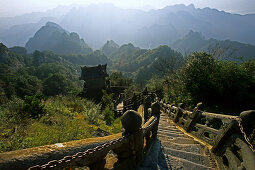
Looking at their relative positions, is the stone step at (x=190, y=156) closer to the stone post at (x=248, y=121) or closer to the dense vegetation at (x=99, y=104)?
the stone post at (x=248, y=121)

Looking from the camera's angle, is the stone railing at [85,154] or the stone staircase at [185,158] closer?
the stone railing at [85,154]

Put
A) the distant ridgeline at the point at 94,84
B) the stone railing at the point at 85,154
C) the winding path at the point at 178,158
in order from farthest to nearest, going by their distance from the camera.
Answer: the distant ridgeline at the point at 94,84 → the winding path at the point at 178,158 → the stone railing at the point at 85,154

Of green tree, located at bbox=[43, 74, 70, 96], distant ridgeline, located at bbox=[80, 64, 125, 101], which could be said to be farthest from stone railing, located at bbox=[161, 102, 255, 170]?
green tree, located at bbox=[43, 74, 70, 96]

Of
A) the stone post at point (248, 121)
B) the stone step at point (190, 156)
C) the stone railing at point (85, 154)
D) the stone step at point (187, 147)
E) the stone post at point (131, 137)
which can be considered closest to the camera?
the stone railing at point (85, 154)

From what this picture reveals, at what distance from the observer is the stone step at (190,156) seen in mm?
3426

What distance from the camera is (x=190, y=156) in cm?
355

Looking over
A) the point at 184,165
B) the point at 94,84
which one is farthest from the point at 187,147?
the point at 94,84

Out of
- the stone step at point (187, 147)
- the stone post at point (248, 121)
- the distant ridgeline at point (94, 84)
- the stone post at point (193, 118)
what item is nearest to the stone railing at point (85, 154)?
the stone step at point (187, 147)

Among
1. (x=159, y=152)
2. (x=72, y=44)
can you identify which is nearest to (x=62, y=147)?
(x=159, y=152)

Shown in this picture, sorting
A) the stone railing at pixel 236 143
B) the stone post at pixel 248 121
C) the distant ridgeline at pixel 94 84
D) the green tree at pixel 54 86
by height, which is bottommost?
the green tree at pixel 54 86

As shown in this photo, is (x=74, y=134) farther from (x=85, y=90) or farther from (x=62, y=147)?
(x=85, y=90)

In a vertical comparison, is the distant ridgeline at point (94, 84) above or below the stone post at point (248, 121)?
below

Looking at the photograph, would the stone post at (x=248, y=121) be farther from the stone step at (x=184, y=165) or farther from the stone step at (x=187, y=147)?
the stone step at (x=187, y=147)

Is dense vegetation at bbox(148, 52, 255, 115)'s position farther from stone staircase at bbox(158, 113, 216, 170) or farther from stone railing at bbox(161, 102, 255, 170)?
stone staircase at bbox(158, 113, 216, 170)
